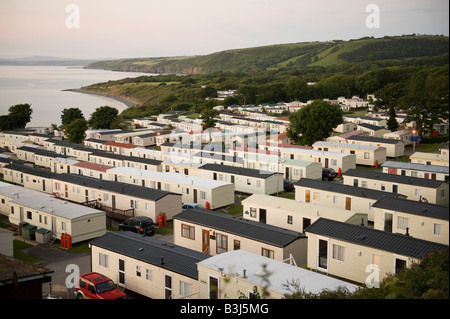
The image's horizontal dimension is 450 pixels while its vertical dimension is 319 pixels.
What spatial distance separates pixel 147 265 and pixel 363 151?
88.1 ft

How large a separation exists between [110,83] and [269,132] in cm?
11646

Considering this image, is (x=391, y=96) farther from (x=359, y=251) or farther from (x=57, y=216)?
(x=57, y=216)

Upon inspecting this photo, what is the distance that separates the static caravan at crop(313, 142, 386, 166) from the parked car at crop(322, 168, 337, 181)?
18.0 ft

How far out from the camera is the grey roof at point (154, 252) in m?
13.3

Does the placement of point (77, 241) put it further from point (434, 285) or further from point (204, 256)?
point (434, 285)

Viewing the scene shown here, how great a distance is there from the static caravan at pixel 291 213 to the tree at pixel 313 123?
22062mm

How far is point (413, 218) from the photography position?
56.0ft

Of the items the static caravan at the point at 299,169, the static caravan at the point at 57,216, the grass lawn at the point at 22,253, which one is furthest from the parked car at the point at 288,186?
the grass lawn at the point at 22,253

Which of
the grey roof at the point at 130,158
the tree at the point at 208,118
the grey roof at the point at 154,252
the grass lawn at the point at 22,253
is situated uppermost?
the tree at the point at 208,118

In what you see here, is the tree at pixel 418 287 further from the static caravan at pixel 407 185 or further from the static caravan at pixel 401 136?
the static caravan at pixel 401 136

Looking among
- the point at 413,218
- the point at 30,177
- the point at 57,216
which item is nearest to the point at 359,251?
the point at 413,218

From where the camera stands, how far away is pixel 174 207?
2328 cm

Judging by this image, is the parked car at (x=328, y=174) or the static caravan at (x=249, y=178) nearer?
the static caravan at (x=249, y=178)
